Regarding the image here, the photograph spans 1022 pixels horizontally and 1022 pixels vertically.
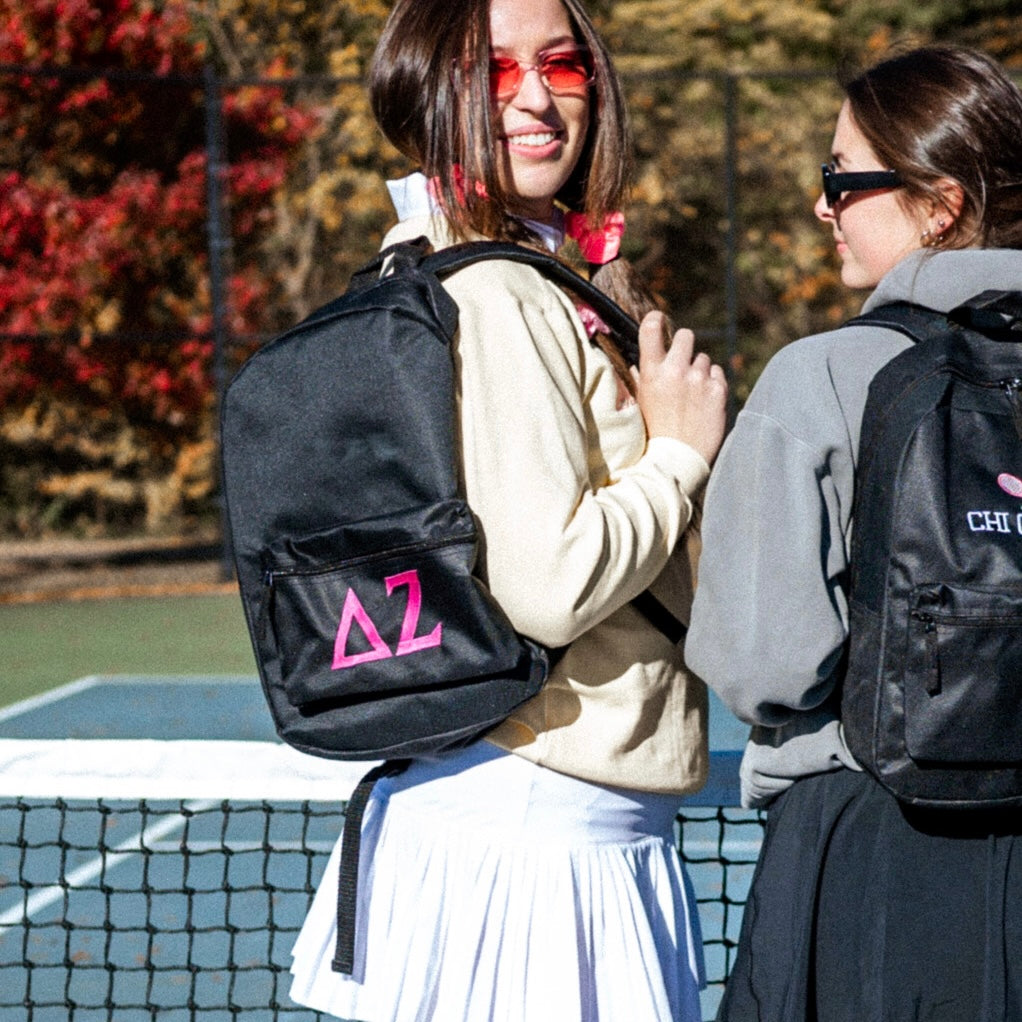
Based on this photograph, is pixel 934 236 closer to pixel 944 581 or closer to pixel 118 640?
pixel 944 581

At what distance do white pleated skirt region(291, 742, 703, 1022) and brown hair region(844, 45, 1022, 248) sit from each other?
764mm

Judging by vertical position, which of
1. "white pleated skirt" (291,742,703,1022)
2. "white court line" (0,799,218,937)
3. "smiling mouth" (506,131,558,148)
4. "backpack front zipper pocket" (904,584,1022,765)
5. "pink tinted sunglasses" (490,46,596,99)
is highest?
"pink tinted sunglasses" (490,46,596,99)

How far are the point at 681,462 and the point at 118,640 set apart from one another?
8.89m

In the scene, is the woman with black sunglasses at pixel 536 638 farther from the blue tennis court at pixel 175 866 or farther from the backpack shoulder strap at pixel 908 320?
the blue tennis court at pixel 175 866

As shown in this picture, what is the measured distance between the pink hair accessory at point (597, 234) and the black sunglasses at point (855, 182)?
0.97 feet

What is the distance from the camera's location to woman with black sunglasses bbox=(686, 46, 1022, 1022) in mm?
1760

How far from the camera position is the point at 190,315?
555 inches

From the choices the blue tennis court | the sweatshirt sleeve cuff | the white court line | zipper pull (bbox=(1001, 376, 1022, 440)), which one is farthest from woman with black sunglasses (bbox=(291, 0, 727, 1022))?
the white court line

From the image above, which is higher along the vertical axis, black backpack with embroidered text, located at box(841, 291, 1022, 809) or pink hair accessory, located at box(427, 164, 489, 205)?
pink hair accessory, located at box(427, 164, 489, 205)


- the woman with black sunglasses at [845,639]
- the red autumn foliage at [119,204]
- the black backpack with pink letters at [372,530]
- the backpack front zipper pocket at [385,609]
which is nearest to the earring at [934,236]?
the woman with black sunglasses at [845,639]

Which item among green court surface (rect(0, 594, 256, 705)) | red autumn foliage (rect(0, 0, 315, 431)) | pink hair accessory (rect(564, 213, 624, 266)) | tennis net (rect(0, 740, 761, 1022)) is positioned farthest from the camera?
red autumn foliage (rect(0, 0, 315, 431))

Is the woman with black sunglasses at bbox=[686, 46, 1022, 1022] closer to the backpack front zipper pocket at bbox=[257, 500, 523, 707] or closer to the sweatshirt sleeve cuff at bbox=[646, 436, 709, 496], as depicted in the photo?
the sweatshirt sleeve cuff at bbox=[646, 436, 709, 496]

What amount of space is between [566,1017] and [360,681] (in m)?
0.45

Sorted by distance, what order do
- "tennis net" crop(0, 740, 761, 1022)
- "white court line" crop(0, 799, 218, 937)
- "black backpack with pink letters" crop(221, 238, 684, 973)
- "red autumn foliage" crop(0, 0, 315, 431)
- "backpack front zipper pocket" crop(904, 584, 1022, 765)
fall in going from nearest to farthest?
1. "backpack front zipper pocket" crop(904, 584, 1022, 765)
2. "black backpack with pink letters" crop(221, 238, 684, 973)
3. "tennis net" crop(0, 740, 761, 1022)
4. "white court line" crop(0, 799, 218, 937)
5. "red autumn foliage" crop(0, 0, 315, 431)
